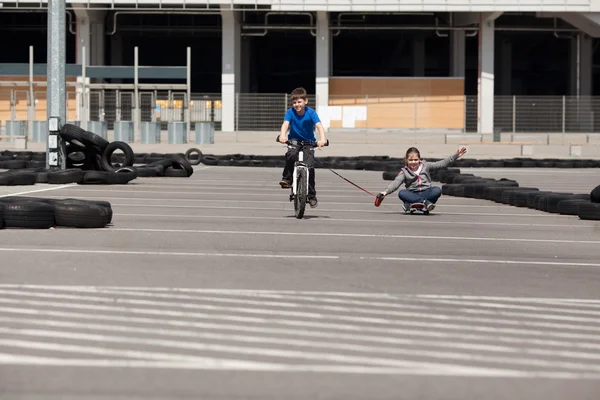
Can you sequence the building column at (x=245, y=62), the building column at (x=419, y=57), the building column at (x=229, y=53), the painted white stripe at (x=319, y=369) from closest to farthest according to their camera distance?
the painted white stripe at (x=319, y=369), the building column at (x=229, y=53), the building column at (x=245, y=62), the building column at (x=419, y=57)

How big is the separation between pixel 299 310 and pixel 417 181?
9.32m

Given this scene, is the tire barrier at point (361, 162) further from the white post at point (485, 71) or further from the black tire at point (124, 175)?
the white post at point (485, 71)

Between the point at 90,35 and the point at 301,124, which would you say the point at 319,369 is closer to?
the point at 301,124

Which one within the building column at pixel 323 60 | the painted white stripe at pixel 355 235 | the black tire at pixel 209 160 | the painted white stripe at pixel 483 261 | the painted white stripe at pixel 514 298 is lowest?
the painted white stripe at pixel 514 298

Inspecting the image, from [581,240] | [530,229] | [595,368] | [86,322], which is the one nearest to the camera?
[595,368]

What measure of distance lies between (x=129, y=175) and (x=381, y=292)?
1540 cm

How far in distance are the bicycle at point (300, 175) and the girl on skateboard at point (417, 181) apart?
4.45 ft

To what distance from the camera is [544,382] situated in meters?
5.93

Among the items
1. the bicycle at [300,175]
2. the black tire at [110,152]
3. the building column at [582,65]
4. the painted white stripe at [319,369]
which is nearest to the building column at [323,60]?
the building column at [582,65]

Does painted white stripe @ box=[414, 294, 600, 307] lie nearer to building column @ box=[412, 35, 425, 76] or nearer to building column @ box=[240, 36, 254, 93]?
building column @ box=[240, 36, 254, 93]

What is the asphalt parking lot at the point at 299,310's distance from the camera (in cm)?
588

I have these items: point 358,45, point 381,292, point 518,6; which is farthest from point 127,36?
point 381,292

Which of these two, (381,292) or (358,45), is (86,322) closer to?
(381,292)

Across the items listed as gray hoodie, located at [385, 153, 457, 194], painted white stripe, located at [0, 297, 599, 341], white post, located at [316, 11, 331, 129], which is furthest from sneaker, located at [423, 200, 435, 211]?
white post, located at [316, 11, 331, 129]
